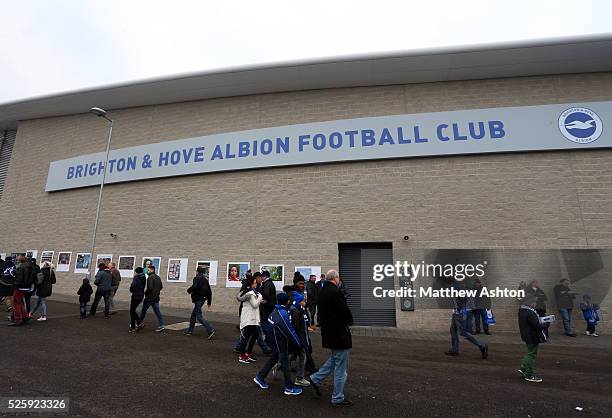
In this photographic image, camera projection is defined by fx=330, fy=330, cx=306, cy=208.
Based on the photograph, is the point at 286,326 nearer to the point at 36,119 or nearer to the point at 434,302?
the point at 434,302

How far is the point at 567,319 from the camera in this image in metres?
11.0

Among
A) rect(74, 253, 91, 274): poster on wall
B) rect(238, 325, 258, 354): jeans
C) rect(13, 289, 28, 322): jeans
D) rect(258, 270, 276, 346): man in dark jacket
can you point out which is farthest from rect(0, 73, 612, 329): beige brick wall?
rect(238, 325, 258, 354): jeans

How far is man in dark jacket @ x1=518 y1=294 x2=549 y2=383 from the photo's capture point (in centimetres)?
580

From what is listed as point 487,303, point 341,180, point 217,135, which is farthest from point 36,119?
point 487,303

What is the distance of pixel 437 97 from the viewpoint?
13508mm

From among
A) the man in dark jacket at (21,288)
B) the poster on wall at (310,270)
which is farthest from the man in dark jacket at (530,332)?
the man in dark jacket at (21,288)

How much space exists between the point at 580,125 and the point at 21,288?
18.9 meters

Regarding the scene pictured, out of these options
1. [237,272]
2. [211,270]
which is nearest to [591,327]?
[237,272]

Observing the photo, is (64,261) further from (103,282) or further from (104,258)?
(103,282)

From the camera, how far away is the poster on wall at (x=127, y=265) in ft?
48.3

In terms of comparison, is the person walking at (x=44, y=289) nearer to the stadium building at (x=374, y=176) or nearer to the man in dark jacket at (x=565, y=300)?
the stadium building at (x=374, y=176)

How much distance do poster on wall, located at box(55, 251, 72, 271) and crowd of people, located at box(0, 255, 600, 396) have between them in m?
4.49

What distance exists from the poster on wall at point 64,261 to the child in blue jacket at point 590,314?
A: 21.3 meters

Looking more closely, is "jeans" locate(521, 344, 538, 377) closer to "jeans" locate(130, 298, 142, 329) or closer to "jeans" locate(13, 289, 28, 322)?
"jeans" locate(130, 298, 142, 329)
